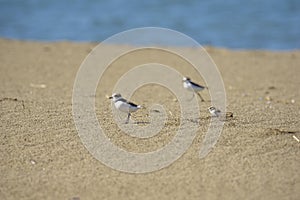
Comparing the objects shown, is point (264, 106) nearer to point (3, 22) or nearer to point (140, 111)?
point (140, 111)

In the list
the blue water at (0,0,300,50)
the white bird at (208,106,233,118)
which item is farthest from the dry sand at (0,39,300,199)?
the blue water at (0,0,300,50)

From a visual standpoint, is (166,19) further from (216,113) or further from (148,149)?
(148,149)

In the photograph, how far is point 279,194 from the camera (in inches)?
210

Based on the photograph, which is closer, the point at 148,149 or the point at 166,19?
the point at 148,149

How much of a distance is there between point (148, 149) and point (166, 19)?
1420cm

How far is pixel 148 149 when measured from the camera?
6301 millimetres

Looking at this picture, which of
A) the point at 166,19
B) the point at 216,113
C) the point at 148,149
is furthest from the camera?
the point at 166,19

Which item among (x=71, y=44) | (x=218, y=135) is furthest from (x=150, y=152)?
(x=71, y=44)

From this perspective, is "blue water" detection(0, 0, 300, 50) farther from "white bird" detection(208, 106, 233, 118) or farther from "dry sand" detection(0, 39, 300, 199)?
"white bird" detection(208, 106, 233, 118)

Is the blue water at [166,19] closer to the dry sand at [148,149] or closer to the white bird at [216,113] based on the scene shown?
the dry sand at [148,149]

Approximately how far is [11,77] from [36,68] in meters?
1.03

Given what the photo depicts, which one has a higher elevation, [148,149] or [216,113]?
[216,113]

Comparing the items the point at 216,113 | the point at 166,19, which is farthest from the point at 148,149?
the point at 166,19

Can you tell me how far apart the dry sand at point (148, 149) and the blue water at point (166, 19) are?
301 inches
